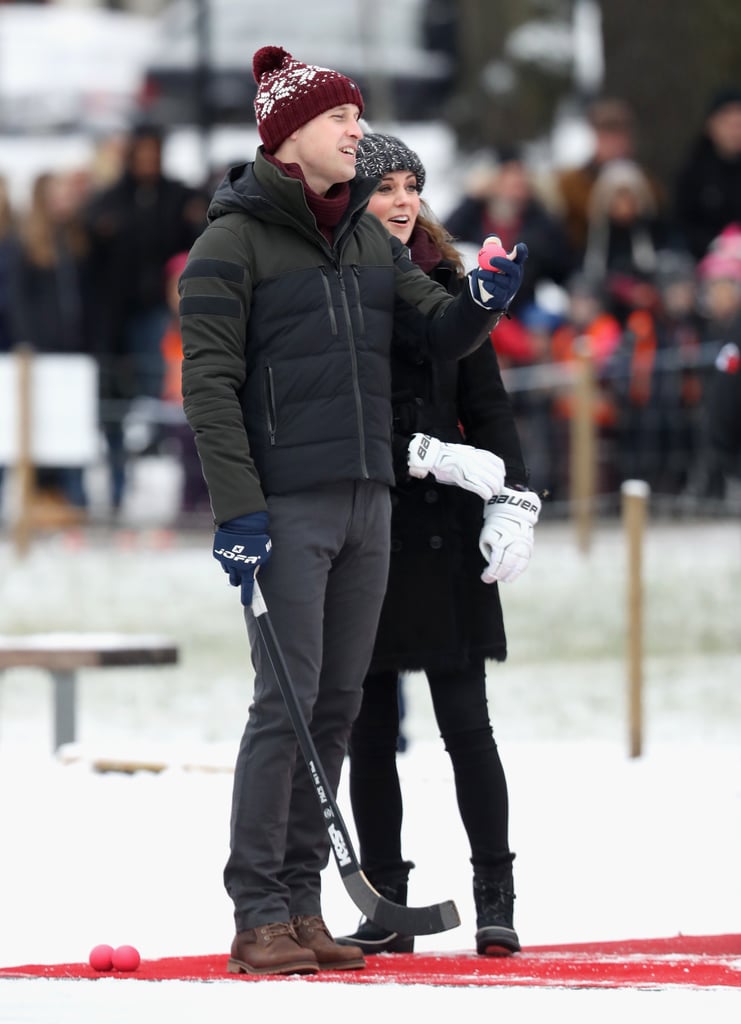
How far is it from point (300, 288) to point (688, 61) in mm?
13963

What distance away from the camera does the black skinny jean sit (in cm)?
542

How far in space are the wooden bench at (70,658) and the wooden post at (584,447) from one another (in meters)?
6.10

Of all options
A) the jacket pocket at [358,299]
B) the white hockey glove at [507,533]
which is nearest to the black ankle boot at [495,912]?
the white hockey glove at [507,533]

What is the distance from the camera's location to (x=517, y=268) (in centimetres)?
499

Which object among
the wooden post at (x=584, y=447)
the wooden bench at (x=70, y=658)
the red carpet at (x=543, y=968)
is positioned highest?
the wooden post at (x=584, y=447)

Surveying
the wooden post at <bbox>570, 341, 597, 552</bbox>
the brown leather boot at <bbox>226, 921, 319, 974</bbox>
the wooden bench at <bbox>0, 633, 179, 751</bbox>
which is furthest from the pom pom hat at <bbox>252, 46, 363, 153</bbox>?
the wooden post at <bbox>570, 341, 597, 552</bbox>

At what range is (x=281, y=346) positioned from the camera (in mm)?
5016

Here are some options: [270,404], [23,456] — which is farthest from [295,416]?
[23,456]

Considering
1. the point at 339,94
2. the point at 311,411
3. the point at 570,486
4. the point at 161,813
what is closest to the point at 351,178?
the point at 339,94

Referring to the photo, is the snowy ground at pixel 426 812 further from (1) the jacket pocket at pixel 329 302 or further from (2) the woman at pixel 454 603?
(1) the jacket pocket at pixel 329 302

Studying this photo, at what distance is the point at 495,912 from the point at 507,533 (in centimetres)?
82

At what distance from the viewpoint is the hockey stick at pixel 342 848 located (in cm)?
499

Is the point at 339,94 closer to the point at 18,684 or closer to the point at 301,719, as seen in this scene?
the point at 301,719

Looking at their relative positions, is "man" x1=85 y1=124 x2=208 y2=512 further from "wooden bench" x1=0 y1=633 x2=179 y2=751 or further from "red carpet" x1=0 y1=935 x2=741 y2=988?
"red carpet" x1=0 y1=935 x2=741 y2=988
